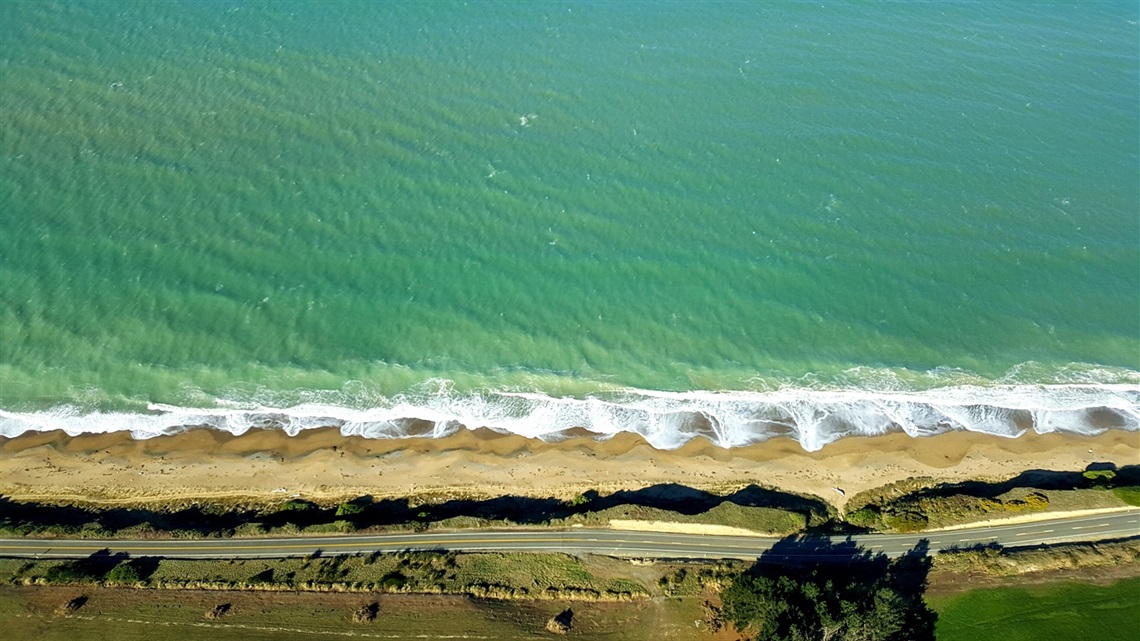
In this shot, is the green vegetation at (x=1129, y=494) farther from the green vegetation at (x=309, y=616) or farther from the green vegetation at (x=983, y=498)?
the green vegetation at (x=309, y=616)

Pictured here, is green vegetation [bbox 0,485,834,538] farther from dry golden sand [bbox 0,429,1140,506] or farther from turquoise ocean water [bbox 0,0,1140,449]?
turquoise ocean water [bbox 0,0,1140,449]

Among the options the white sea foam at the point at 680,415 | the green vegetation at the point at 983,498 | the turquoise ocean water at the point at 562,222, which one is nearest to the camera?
the green vegetation at the point at 983,498

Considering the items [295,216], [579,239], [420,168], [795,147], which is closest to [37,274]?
[295,216]

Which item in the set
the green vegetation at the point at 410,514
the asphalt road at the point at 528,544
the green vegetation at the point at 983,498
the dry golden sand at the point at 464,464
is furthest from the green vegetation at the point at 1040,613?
the green vegetation at the point at 410,514

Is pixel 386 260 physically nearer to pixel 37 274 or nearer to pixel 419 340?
pixel 419 340

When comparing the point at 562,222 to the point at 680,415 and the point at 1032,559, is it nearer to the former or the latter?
the point at 680,415

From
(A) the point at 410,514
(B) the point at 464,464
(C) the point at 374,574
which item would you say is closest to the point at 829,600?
(B) the point at 464,464

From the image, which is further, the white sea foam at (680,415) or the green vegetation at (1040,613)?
the white sea foam at (680,415)
